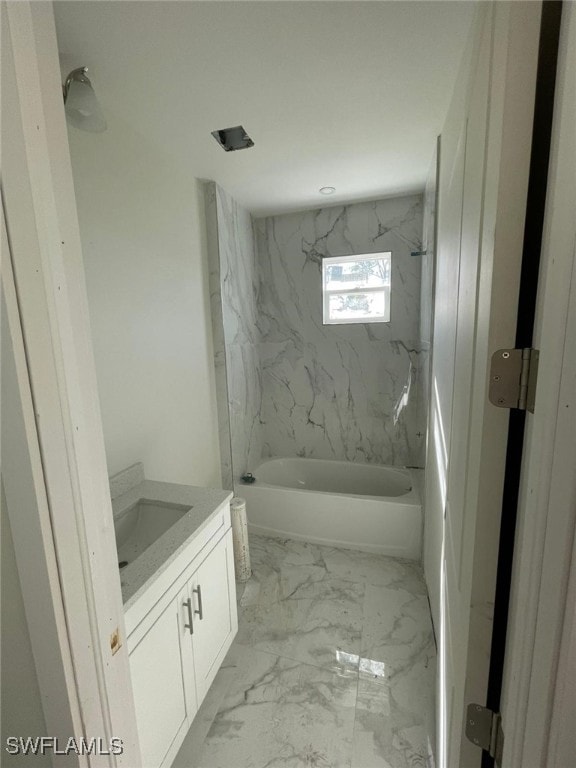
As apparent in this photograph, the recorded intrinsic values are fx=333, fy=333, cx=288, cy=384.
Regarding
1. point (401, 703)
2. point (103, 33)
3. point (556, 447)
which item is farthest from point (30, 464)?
point (401, 703)

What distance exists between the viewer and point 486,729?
67 centimetres

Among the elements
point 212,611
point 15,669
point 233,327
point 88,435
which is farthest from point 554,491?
point 233,327

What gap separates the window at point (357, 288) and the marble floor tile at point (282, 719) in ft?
7.89

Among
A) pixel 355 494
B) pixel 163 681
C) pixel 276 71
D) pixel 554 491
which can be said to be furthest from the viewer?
pixel 355 494

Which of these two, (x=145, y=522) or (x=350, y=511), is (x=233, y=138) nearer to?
(x=145, y=522)

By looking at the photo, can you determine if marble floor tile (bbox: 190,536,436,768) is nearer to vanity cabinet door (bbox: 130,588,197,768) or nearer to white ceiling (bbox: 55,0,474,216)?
vanity cabinet door (bbox: 130,588,197,768)

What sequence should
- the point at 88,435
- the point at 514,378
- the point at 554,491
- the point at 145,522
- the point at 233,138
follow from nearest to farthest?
the point at 554,491
the point at 514,378
the point at 88,435
the point at 145,522
the point at 233,138

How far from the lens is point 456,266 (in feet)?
3.20

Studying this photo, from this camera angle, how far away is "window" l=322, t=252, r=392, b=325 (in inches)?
112

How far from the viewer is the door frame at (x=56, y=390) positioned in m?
0.53

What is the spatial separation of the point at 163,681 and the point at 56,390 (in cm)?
113

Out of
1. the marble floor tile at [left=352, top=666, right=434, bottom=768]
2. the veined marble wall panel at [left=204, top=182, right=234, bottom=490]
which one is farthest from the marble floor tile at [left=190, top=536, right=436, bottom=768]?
the veined marble wall panel at [left=204, top=182, right=234, bottom=490]

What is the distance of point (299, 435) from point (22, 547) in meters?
2.72

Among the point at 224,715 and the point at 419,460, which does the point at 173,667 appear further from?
the point at 419,460
